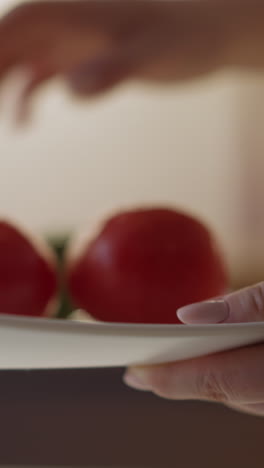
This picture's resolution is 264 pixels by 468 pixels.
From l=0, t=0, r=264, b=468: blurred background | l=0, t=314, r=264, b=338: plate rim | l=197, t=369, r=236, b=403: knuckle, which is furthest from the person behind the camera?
l=0, t=0, r=264, b=468: blurred background

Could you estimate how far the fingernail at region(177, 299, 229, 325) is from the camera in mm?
307

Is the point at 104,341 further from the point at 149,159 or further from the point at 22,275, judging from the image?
the point at 149,159

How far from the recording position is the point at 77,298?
1.65ft

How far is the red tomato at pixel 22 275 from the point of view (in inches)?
18.1

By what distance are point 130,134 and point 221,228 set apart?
0.41 metres

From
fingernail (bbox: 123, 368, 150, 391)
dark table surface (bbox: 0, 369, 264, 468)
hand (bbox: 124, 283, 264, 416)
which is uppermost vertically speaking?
hand (bbox: 124, 283, 264, 416)

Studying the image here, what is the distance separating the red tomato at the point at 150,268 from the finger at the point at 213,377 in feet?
0.35

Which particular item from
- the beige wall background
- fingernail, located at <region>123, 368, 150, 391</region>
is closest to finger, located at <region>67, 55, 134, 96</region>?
fingernail, located at <region>123, 368, 150, 391</region>

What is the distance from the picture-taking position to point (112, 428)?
0.48 m

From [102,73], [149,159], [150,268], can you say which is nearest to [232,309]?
[150,268]

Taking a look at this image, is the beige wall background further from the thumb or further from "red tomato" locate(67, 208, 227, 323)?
the thumb

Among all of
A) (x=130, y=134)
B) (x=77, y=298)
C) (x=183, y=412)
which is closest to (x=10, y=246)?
(x=77, y=298)

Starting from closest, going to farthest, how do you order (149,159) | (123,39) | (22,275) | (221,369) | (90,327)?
(90,327) < (221,369) < (22,275) < (123,39) < (149,159)

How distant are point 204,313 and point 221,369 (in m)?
0.04
